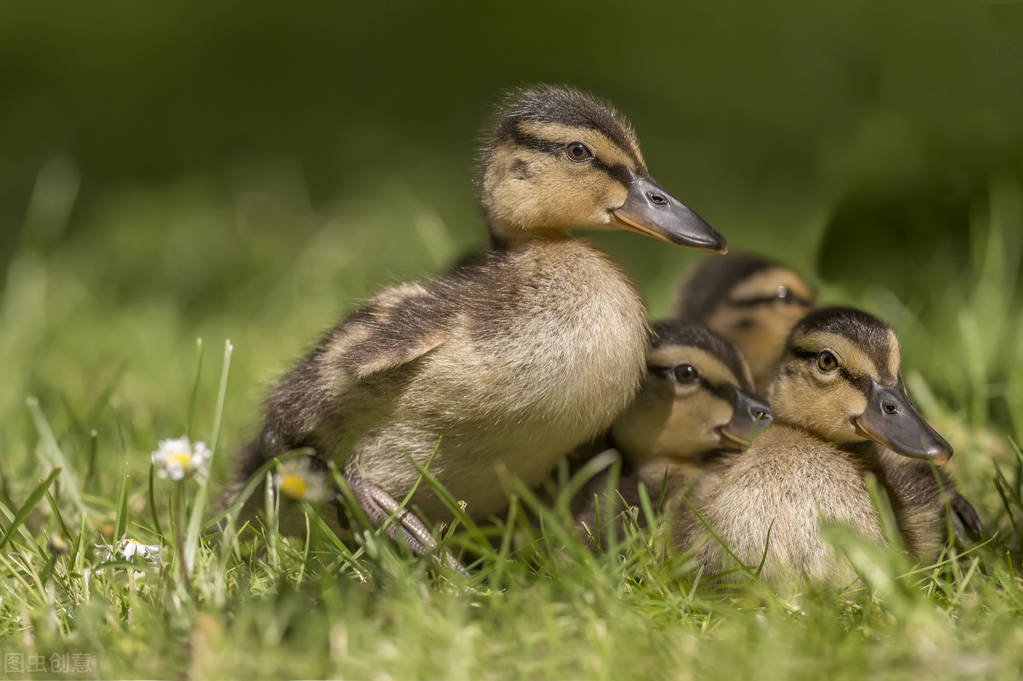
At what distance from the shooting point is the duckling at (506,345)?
2.83m

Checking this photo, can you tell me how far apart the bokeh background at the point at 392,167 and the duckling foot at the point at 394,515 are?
2.35 ft

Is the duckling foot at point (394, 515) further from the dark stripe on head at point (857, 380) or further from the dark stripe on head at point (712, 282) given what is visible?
the dark stripe on head at point (712, 282)

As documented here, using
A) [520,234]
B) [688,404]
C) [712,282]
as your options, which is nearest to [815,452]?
[688,404]

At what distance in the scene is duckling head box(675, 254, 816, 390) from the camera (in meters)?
3.93

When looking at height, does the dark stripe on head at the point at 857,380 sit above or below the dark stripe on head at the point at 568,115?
below

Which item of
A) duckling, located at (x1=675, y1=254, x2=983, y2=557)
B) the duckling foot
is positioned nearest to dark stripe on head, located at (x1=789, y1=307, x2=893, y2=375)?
duckling, located at (x1=675, y1=254, x2=983, y2=557)

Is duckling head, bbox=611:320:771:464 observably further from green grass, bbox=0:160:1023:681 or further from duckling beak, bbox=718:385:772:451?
green grass, bbox=0:160:1023:681

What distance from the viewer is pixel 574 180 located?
3092mm

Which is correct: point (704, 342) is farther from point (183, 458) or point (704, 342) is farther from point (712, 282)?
point (183, 458)

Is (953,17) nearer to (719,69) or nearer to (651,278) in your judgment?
(651,278)

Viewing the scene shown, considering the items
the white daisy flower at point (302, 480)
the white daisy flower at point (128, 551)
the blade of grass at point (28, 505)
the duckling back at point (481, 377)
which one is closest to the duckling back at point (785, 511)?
the duckling back at point (481, 377)

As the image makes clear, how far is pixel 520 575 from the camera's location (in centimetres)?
248

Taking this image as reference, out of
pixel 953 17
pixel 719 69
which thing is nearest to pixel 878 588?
pixel 953 17

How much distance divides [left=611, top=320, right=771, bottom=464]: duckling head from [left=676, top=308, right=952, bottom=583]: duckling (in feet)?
0.68
